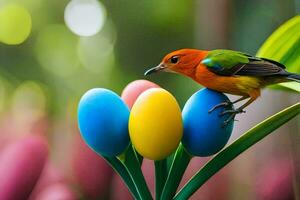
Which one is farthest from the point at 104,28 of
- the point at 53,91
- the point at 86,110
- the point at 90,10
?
the point at 86,110

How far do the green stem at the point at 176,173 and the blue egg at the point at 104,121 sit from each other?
0.08 metres

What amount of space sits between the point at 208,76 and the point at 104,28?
1.31ft

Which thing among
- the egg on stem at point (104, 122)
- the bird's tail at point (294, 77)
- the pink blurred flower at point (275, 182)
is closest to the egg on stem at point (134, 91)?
the egg on stem at point (104, 122)

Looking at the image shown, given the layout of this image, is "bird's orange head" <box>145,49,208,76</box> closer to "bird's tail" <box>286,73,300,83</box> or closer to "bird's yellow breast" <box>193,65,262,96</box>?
"bird's yellow breast" <box>193,65,262,96</box>

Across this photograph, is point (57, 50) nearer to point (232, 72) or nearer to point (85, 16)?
point (85, 16)

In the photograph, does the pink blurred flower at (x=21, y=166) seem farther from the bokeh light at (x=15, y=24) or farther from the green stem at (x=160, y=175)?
the green stem at (x=160, y=175)

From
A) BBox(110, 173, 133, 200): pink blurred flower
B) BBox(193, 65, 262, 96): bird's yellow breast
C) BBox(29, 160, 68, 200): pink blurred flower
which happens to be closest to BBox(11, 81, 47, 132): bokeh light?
BBox(29, 160, 68, 200): pink blurred flower

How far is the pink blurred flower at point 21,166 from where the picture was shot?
36.1 inches

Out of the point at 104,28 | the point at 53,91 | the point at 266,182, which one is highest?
the point at 104,28

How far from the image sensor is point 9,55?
3.16 ft

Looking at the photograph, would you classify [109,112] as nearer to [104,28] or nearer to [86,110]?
[86,110]

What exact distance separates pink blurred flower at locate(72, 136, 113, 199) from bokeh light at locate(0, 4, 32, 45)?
24cm

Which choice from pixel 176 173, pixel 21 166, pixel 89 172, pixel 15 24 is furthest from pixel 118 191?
pixel 15 24

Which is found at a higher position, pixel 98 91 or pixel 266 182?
pixel 98 91
